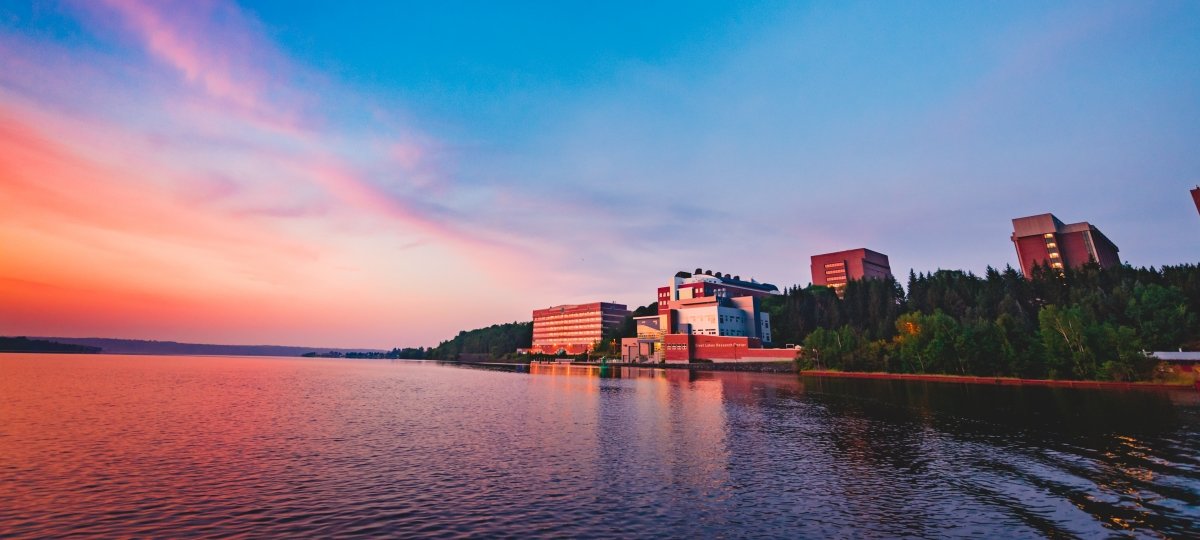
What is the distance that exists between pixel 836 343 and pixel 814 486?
13524cm

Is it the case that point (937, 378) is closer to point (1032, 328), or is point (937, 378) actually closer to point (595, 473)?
point (1032, 328)

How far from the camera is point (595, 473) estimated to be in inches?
1073

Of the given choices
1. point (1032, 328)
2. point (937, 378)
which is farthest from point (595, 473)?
point (1032, 328)

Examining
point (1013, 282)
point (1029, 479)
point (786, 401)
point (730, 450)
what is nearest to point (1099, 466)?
point (1029, 479)

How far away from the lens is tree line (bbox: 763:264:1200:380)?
89.3 m

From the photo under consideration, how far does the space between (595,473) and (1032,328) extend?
159 metres

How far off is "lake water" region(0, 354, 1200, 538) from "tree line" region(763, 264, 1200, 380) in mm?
43808

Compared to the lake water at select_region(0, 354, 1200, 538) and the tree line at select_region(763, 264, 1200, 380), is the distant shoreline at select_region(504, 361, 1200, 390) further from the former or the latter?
the lake water at select_region(0, 354, 1200, 538)

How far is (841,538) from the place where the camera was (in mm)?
17891

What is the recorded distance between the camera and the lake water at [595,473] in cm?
1927

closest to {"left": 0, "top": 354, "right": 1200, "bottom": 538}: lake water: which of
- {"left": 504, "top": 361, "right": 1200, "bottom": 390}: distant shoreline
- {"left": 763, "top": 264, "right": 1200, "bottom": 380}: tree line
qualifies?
{"left": 504, "top": 361, "right": 1200, "bottom": 390}: distant shoreline

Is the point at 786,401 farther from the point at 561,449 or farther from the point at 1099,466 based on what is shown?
the point at 561,449

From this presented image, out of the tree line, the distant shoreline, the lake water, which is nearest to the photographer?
the lake water

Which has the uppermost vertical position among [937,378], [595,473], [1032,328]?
[1032,328]
